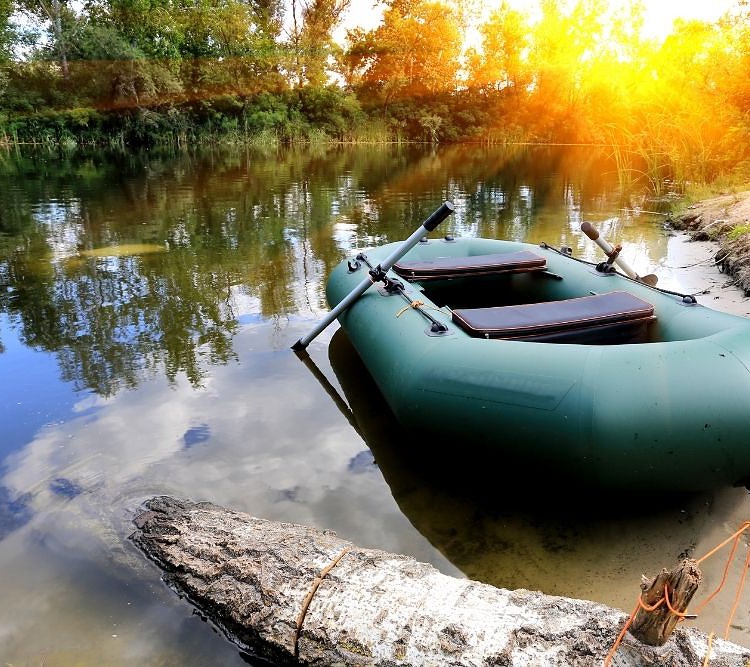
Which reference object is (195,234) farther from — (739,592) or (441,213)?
(739,592)

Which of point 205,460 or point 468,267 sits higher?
point 468,267

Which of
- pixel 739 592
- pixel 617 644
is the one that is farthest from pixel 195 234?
pixel 617 644

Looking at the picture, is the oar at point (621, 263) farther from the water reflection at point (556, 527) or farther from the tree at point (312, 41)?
the tree at point (312, 41)

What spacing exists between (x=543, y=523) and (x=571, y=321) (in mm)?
906

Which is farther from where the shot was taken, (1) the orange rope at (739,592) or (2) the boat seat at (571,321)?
(2) the boat seat at (571,321)

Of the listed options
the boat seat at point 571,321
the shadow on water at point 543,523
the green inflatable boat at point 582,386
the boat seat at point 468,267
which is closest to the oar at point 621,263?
the boat seat at point 468,267

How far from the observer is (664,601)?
119 cm

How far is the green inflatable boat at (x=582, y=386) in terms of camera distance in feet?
6.73

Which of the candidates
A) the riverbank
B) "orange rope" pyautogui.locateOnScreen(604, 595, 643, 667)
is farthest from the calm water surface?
"orange rope" pyautogui.locateOnScreen(604, 595, 643, 667)

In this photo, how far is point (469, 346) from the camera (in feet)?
8.11

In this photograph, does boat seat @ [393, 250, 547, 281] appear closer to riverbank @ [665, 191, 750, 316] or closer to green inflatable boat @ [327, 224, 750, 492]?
green inflatable boat @ [327, 224, 750, 492]

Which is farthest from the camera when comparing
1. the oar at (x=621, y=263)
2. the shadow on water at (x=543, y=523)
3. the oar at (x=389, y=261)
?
the oar at (x=621, y=263)

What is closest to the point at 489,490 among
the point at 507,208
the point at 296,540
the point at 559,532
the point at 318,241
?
the point at 559,532

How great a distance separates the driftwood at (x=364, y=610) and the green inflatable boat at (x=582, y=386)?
63 centimetres
